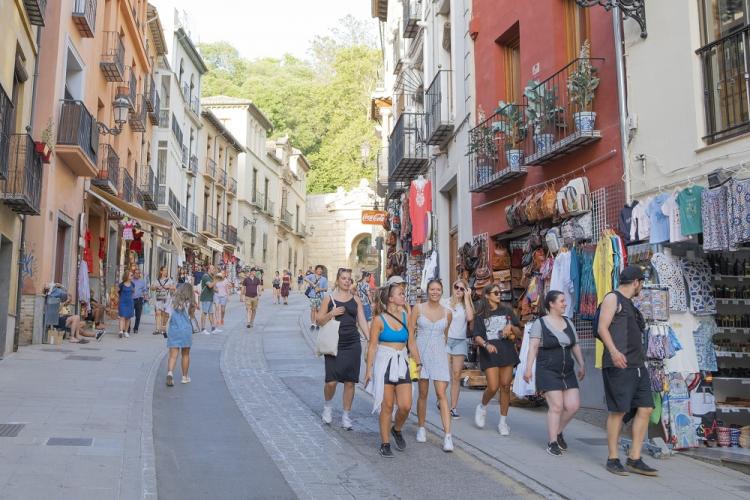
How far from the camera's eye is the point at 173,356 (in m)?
11.6

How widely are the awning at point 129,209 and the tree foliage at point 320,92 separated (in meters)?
33.1

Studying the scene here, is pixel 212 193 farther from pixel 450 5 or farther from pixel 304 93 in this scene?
pixel 450 5

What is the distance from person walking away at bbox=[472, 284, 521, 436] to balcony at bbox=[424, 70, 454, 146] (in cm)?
807

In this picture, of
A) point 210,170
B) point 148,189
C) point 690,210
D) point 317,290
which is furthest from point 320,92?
point 690,210

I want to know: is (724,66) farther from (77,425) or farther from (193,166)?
(193,166)

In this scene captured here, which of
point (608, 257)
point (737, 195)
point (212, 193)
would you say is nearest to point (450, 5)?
point (608, 257)

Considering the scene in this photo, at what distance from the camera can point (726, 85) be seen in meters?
7.88

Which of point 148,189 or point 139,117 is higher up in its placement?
point 139,117

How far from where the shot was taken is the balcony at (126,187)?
79.9 feet

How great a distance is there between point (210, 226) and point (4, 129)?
32.0 meters

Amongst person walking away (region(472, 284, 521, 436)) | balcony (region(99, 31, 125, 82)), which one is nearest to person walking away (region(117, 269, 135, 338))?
balcony (region(99, 31, 125, 82))

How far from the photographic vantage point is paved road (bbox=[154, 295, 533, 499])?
19.9 feet

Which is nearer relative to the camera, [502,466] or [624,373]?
[624,373]

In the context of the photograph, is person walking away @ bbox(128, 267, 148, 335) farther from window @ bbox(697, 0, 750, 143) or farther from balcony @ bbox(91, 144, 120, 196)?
window @ bbox(697, 0, 750, 143)
